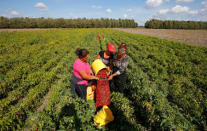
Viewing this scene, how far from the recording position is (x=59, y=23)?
210ft

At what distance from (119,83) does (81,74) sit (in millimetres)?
1458

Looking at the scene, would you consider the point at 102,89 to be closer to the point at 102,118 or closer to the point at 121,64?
the point at 102,118

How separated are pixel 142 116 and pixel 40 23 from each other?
2766 inches

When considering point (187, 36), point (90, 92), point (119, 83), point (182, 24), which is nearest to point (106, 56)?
point (119, 83)

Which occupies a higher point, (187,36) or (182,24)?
(182,24)

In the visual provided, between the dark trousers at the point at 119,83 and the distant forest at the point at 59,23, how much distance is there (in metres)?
65.9

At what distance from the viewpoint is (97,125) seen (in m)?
2.68

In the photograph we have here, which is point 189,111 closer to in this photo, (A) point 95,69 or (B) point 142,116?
(B) point 142,116

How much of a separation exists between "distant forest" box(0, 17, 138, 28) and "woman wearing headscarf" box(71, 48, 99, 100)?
65.7 meters

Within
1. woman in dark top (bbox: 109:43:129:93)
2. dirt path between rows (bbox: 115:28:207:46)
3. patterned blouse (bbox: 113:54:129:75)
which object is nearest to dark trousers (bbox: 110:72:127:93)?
woman in dark top (bbox: 109:43:129:93)

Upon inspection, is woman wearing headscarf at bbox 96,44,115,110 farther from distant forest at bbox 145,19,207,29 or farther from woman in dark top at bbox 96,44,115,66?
distant forest at bbox 145,19,207,29

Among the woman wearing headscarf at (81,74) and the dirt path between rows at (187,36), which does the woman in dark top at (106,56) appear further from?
the dirt path between rows at (187,36)

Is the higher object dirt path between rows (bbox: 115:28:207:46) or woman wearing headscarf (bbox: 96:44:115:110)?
dirt path between rows (bbox: 115:28:207:46)

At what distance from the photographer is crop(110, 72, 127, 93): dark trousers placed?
3384 millimetres
